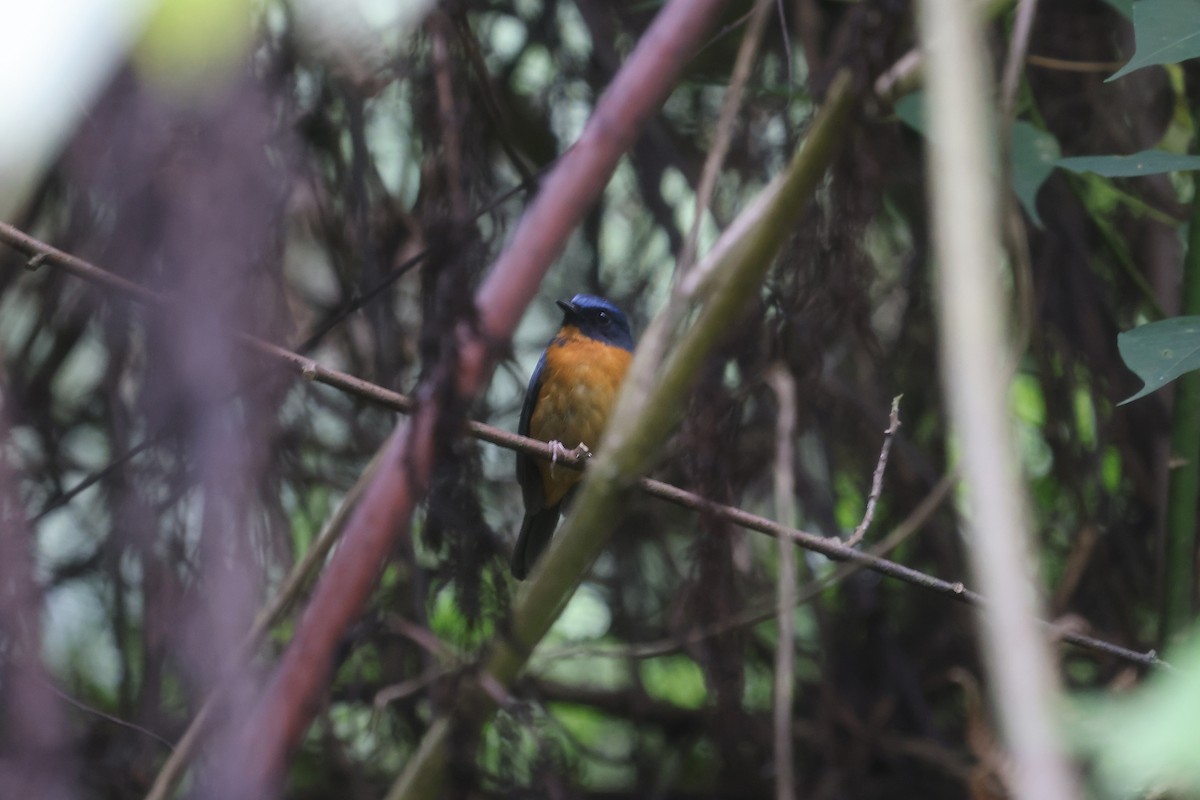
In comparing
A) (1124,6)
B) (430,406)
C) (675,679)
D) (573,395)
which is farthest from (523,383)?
(430,406)

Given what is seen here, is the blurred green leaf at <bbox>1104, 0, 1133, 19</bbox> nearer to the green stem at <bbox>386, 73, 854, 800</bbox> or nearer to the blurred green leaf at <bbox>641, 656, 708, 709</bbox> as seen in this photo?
the green stem at <bbox>386, 73, 854, 800</bbox>

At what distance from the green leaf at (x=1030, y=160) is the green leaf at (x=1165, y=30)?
77 cm

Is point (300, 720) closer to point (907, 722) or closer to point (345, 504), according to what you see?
point (345, 504)

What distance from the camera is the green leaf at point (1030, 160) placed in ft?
10.3

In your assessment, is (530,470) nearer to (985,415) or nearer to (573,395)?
(573,395)

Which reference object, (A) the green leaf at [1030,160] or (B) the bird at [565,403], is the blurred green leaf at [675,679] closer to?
(B) the bird at [565,403]

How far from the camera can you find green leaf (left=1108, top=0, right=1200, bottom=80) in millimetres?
2254

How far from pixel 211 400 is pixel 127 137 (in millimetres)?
1240

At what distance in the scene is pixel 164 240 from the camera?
287 cm

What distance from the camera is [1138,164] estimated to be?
2432mm

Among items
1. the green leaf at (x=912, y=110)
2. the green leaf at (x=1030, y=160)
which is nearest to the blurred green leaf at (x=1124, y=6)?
the green leaf at (x=1030, y=160)

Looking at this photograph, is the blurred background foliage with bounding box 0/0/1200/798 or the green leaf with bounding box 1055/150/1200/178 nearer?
the green leaf with bounding box 1055/150/1200/178

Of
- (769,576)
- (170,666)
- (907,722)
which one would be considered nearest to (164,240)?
(170,666)

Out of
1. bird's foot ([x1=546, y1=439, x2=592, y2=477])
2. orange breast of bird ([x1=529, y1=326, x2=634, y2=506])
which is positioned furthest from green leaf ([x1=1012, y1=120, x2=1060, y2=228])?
orange breast of bird ([x1=529, y1=326, x2=634, y2=506])
